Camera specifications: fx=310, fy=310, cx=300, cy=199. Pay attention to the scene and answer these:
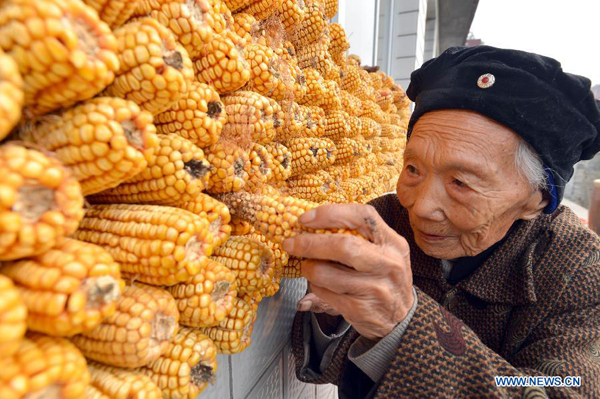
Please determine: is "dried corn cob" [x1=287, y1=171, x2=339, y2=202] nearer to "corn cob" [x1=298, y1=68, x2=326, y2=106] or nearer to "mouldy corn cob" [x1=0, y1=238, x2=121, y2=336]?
"corn cob" [x1=298, y1=68, x2=326, y2=106]

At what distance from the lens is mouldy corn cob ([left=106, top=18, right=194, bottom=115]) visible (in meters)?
0.62

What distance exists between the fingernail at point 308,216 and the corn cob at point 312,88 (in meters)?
0.99

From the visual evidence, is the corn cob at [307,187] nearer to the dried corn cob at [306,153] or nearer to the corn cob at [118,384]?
the dried corn cob at [306,153]

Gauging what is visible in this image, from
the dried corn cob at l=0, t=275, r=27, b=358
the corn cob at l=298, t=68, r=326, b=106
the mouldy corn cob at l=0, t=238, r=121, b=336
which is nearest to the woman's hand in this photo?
the mouldy corn cob at l=0, t=238, r=121, b=336

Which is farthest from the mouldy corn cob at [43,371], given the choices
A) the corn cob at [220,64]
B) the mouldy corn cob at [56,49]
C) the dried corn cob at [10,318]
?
the corn cob at [220,64]

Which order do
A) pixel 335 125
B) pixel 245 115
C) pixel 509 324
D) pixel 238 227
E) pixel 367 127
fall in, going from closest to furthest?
pixel 245 115 < pixel 238 227 < pixel 509 324 < pixel 335 125 < pixel 367 127

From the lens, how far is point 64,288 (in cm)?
49

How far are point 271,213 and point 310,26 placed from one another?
4.26 ft

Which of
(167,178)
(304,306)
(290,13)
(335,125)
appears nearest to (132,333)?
(167,178)

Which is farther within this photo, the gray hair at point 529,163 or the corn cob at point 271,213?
the gray hair at point 529,163

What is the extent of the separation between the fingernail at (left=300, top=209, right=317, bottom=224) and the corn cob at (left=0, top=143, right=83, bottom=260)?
0.52 meters

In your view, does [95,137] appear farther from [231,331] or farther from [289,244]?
[231,331]

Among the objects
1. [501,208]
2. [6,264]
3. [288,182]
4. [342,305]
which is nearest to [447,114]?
[501,208]

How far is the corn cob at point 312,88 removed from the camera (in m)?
1.71
